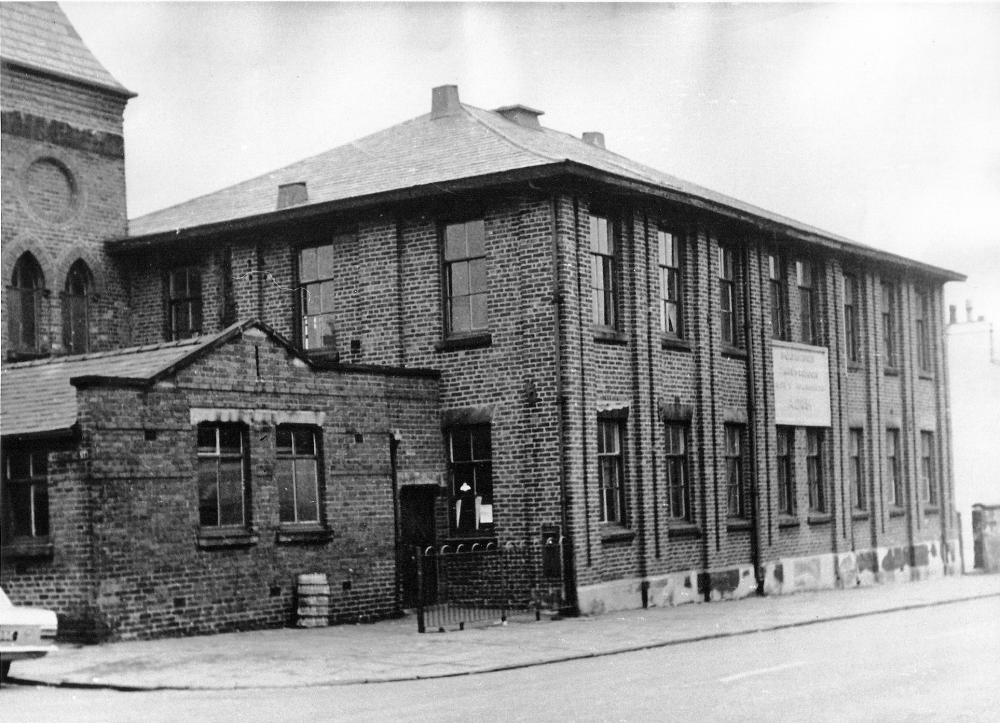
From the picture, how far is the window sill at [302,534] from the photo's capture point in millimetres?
20884

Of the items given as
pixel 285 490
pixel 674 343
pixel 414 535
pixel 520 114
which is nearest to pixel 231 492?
pixel 285 490

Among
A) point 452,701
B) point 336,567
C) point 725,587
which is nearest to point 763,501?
point 725,587

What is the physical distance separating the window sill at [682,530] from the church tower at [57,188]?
1065 centimetres

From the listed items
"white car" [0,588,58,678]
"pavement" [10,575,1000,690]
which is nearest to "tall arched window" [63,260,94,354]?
"pavement" [10,575,1000,690]

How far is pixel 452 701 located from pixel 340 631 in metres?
7.28

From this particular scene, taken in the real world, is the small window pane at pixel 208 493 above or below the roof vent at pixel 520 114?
below

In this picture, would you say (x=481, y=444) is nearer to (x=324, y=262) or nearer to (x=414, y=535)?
(x=414, y=535)

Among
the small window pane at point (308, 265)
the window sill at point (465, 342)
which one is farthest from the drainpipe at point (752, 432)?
the small window pane at point (308, 265)

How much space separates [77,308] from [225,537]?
835cm

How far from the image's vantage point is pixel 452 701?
43.4 feet

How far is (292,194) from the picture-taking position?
82.8 feet

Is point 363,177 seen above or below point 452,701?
above

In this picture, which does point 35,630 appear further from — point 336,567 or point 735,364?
point 735,364

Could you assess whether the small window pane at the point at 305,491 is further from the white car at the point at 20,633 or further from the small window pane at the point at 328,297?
the white car at the point at 20,633
